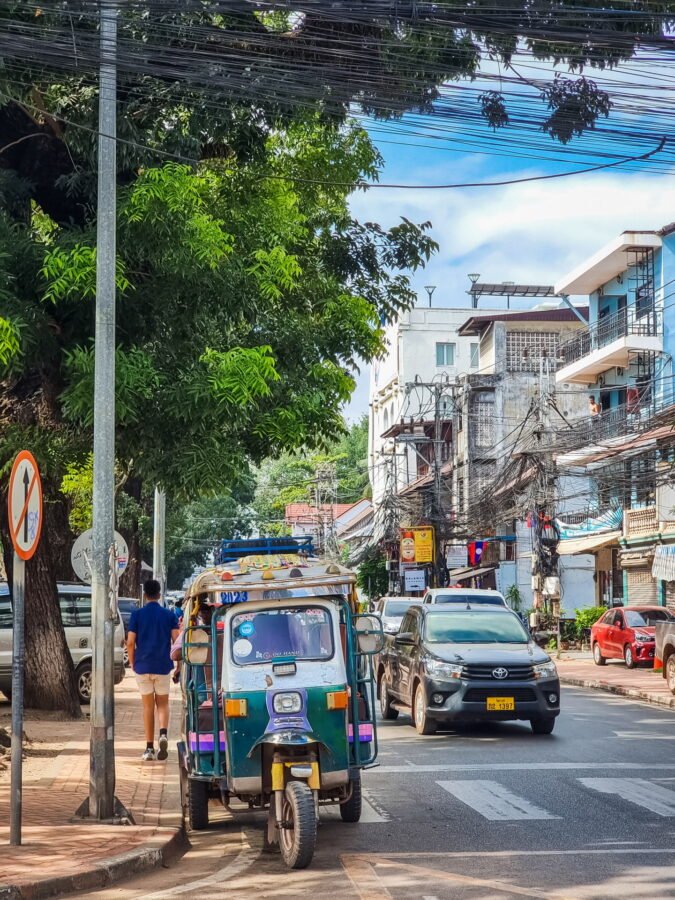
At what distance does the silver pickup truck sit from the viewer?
23094 mm

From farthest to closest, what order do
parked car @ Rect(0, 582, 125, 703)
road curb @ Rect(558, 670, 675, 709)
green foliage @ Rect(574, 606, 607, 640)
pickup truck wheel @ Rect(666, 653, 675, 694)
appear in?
green foliage @ Rect(574, 606, 607, 640) → pickup truck wheel @ Rect(666, 653, 675, 694) → parked car @ Rect(0, 582, 125, 703) → road curb @ Rect(558, 670, 675, 709)

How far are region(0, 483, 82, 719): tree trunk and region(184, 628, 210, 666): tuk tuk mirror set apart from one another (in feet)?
25.4

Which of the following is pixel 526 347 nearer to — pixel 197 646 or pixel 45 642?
pixel 45 642

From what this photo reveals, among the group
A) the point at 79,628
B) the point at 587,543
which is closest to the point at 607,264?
the point at 587,543

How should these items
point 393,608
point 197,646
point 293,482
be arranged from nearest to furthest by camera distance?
point 197,646 < point 393,608 < point 293,482

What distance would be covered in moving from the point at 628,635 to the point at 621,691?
704 centimetres

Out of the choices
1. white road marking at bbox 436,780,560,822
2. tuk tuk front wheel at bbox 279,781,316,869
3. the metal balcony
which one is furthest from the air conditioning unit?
tuk tuk front wheel at bbox 279,781,316,869

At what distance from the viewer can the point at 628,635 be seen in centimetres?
3172

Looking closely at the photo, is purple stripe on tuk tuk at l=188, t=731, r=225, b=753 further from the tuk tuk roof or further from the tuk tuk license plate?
the tuk tuk license plate

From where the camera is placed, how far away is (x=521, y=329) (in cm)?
6028

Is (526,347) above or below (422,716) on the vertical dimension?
above

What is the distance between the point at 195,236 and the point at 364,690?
5.63 meters

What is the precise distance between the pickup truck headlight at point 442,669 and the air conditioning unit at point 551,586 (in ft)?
74.7

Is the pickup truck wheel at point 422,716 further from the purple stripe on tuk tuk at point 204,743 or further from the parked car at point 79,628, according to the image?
Result: the purple stripe on tuk tuk at point 204,743
